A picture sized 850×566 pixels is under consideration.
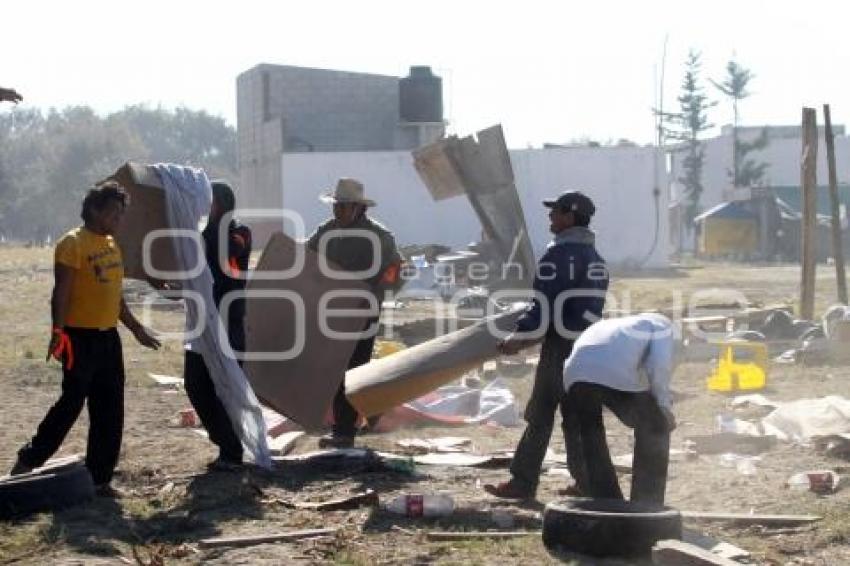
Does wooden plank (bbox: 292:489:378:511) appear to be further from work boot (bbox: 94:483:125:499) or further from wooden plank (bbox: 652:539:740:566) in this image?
wooden plank (bbox: 652:539:740:566)

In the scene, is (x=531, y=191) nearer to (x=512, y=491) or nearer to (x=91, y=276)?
(x=512, y=491)

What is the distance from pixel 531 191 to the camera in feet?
146

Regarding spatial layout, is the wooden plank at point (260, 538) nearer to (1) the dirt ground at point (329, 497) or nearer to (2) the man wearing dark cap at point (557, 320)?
(1) the dirt ground at point (329, 497)

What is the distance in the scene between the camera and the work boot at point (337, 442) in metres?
9.53

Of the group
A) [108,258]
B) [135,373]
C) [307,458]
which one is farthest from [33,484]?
[135,373]

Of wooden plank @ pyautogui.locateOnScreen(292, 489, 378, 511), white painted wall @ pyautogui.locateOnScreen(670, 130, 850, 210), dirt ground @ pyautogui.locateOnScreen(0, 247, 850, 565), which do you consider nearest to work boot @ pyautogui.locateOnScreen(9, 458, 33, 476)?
dirt ground @ pyautogui.locateOnScreen(0, 247, 850, 565)

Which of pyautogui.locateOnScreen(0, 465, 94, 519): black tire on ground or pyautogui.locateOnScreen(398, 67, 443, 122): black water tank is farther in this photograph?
pyautogui.locateOnScreen(398, 67, 443, 122): black water tank

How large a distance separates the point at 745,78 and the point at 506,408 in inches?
2942

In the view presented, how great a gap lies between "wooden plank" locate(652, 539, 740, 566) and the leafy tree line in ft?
207

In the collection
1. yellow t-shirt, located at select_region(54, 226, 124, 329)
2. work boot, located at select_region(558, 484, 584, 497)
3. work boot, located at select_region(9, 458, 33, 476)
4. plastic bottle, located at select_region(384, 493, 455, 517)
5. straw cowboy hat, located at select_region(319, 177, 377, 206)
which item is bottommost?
work boot, located at select_region(558, 484, 584, 497)

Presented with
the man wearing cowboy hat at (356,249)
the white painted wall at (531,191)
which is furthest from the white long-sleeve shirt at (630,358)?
the white painted wall at (531,191)

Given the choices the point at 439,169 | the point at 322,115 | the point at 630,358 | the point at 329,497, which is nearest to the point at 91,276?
the point at 329,497

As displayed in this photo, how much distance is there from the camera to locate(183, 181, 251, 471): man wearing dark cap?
8.58 meters

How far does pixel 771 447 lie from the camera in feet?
31.1
